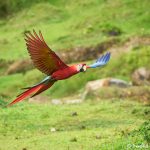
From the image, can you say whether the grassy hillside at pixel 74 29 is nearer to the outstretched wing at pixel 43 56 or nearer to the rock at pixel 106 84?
the rock at pixel 106 84

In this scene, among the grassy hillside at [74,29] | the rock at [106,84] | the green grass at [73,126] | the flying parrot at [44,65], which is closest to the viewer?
the flying parrot at [44,65]

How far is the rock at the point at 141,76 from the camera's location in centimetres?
2425

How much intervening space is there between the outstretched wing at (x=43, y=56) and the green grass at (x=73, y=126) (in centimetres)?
301

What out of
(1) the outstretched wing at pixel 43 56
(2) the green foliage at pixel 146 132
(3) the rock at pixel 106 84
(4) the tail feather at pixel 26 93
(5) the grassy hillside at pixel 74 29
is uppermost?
(5) the grassy hillside at pixel 74 29

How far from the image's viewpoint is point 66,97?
77.2 feet

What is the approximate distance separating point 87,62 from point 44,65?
1903 centimetres

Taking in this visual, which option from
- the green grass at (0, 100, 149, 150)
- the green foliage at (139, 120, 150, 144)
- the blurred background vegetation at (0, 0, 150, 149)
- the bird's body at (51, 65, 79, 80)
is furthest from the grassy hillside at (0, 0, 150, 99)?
the bird's body at (51, 65, 79, 80)

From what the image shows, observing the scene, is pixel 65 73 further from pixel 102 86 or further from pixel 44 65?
pixel 102 86

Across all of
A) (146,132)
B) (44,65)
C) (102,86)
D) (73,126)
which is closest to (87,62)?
(102,86)

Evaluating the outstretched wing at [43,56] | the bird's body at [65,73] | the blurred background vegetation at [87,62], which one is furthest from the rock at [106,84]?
the bird's body at [65,73]

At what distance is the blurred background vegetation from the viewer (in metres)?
13.5

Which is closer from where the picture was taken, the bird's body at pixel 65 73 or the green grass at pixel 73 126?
the bird's body at pixel 65 73

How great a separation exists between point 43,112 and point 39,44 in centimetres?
935

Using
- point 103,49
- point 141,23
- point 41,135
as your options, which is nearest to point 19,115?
point 41,135
